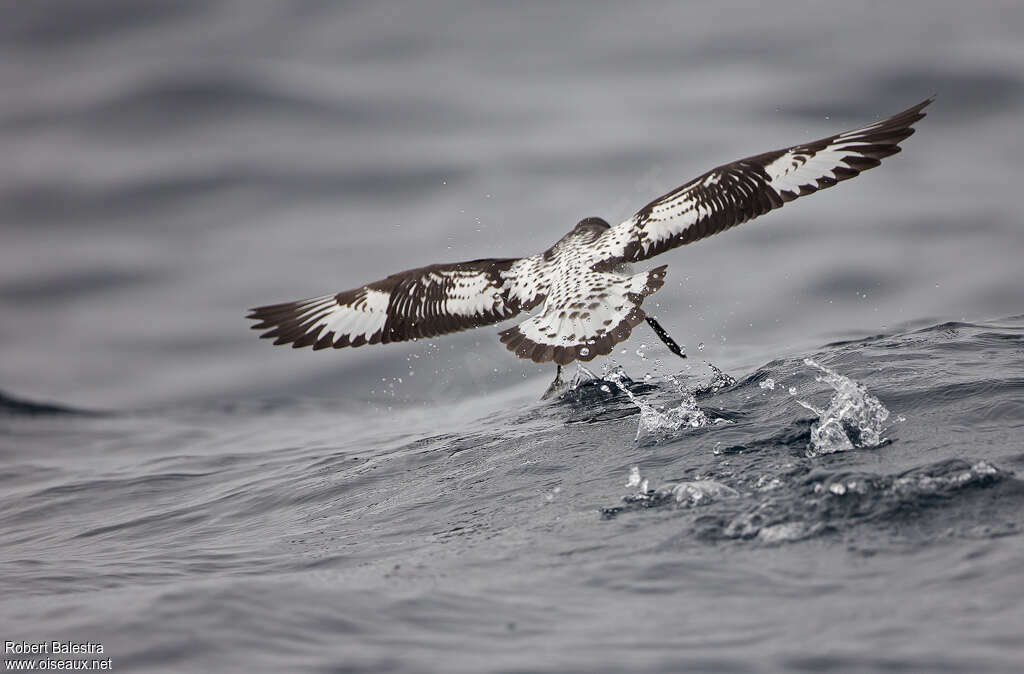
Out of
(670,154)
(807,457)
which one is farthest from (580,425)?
(670,154)

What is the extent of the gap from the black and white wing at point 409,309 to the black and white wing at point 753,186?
0.84 metres

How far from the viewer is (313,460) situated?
721 cm

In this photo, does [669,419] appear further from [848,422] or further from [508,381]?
[508,381]

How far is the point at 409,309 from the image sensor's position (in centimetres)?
762

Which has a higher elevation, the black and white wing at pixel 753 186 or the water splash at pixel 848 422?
the black and white wing at pixel 753 186

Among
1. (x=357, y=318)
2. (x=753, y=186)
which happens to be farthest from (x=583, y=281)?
(x=357, y=318)

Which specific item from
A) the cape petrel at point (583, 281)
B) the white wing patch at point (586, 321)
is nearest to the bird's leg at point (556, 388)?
the cape petrel at point (583, 281)

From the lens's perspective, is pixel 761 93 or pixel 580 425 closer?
pixel 580 425

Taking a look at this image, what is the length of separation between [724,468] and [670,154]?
284 inches

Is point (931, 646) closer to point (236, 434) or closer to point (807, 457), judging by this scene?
point (807, 457)

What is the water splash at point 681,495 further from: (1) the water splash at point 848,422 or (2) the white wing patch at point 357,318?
(2) the white wing patch at point 357,318

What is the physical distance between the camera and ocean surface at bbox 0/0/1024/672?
11.3 feet

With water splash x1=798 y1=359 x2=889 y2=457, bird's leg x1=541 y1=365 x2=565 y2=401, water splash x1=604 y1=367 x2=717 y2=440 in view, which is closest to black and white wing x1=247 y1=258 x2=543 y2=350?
bird's leg x1=541 y1=365 x2=565 y2=401

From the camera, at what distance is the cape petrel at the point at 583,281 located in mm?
6379
